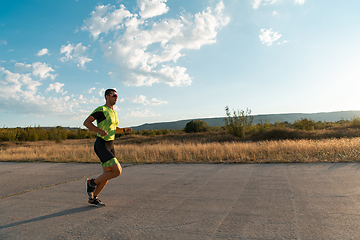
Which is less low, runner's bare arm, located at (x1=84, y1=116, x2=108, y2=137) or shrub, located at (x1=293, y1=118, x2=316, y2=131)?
runner's bare arm, located at (x1=84, y1=116, x2=108, y2=137)

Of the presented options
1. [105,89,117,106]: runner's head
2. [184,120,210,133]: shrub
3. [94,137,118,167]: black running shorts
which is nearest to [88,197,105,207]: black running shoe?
[94,137,118,167]: black running shorts

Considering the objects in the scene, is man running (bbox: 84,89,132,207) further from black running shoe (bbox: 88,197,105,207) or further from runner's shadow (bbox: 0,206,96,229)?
runner's shadow (bbox: 0,206,96,229)

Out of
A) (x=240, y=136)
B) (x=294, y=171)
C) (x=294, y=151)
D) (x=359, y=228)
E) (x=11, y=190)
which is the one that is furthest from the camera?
(x=240, y=136)

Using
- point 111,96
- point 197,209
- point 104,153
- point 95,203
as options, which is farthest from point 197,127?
point 197,209

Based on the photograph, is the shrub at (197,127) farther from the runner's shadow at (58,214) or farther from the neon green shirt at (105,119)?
the runner's shadow at (58,214)

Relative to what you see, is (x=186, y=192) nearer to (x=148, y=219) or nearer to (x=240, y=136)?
(x=148, y=219)

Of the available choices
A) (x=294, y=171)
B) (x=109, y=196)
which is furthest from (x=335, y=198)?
(x=109, y=196)

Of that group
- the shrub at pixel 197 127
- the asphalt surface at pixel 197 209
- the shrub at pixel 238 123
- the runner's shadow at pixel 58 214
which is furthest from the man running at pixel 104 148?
the shrub at pixel 197 127

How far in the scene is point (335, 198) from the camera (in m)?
3.96

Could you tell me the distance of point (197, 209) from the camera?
3.79 m

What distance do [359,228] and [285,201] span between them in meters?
1.27

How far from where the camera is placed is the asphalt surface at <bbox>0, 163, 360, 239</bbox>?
291cm

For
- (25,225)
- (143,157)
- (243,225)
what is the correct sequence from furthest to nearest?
(143,157) < (25,225) < (243,225)

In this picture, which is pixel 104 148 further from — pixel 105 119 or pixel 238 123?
pixel 238 123
